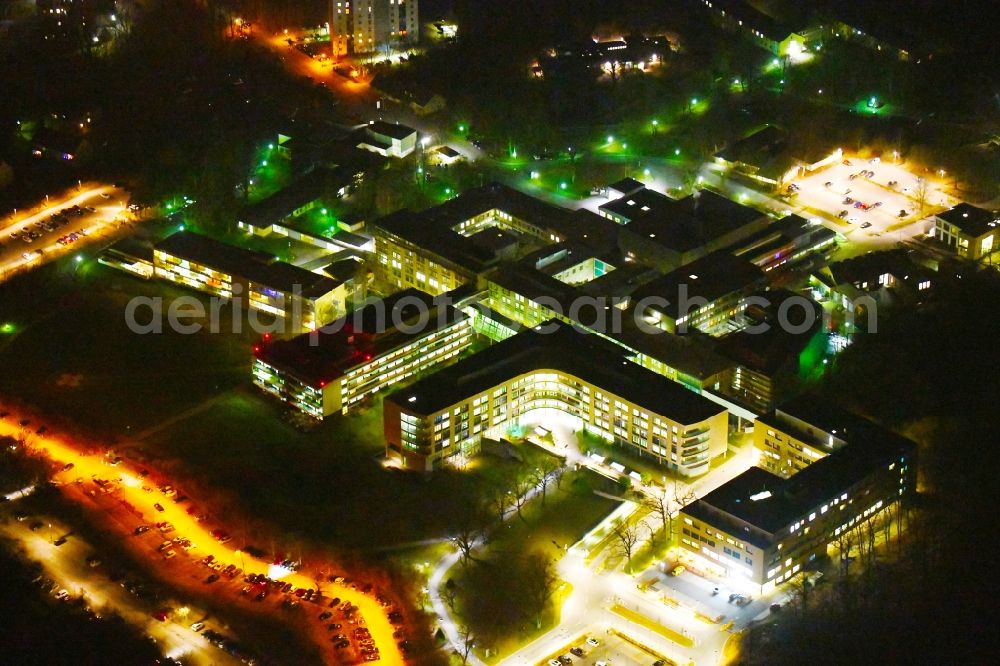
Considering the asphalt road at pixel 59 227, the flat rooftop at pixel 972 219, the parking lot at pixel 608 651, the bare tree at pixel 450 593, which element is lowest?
the parking lot at pixel 608 651

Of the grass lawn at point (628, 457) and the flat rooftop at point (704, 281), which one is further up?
the flat rooftop at point (704, 281)

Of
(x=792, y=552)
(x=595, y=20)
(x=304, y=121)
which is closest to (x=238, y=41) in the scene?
(x=304, y=121)

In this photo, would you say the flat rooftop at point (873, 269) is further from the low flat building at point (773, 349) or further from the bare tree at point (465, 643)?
the bare tree at point (465, 643)

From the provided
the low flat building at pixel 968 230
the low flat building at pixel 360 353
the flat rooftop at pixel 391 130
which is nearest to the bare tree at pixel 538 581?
the low flat building at pixel 360 353

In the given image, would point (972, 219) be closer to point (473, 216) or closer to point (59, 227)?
point (473, 216)

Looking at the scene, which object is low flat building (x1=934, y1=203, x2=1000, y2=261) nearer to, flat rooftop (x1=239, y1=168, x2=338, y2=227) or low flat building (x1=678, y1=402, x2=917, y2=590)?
low flat building (x1=678, y1=402, x2=917, y2=590)

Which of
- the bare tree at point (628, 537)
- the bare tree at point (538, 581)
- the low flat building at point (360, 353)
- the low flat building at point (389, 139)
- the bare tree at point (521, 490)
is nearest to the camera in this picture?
the bare tree at point (538, 581)

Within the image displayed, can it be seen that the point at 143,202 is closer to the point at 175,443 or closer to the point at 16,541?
the point at 175,443
